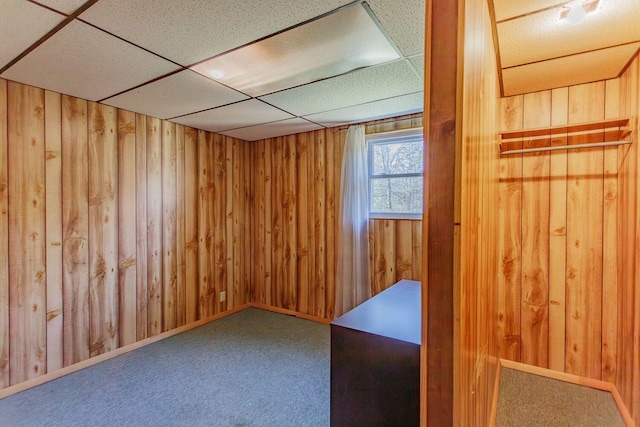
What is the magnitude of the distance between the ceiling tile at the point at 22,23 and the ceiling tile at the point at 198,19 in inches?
7.0

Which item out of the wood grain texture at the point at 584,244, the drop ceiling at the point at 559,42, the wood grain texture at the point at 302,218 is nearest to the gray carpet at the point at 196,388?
the wood grain texture at the point at 302,218

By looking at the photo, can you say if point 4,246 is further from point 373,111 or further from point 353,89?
point 373,111

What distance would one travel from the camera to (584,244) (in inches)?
92.4

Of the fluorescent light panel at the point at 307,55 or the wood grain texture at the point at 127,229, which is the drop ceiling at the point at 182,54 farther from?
the wood grain texture at the point at 127,229

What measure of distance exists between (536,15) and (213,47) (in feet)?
5.45

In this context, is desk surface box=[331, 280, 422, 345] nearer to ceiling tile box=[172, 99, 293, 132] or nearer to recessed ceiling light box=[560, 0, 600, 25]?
recessed ceiling light box=[560, 0, 600, 25]

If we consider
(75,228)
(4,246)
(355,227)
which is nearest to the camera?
(4,246)

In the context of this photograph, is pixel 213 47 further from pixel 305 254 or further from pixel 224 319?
pixel 224 319

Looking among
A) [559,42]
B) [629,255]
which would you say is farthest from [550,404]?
[559,42]

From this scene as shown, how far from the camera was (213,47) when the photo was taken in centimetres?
174

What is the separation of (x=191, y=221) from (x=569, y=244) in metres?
3.57

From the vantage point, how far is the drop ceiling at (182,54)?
4.65ft

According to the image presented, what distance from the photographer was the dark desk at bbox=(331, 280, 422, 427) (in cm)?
123

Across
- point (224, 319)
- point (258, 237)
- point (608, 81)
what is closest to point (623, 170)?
point (608, 81)
